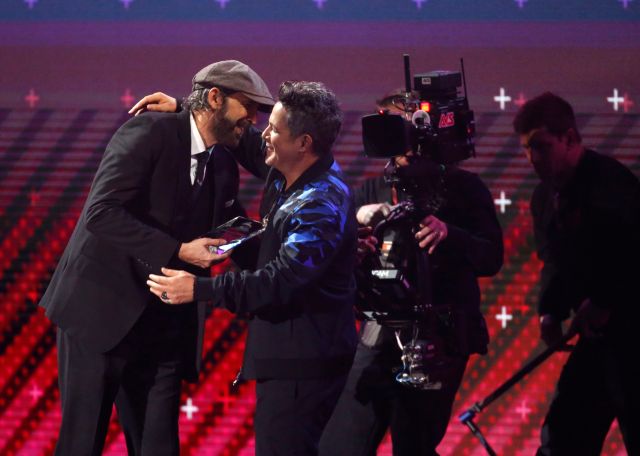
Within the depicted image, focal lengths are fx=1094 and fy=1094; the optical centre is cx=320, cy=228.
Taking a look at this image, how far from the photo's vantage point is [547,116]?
344 cm

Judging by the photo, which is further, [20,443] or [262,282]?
[20,443]

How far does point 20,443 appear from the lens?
4.96m

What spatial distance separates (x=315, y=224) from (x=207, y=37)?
2.11 m

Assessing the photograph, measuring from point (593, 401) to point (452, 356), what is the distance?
18.0 inches

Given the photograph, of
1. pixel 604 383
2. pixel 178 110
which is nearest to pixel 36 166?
pixel 178 110

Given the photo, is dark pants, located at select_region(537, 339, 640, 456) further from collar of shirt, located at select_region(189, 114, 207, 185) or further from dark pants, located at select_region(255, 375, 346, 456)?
collar of shirt, located at select_region(189, 114, 207, 185)

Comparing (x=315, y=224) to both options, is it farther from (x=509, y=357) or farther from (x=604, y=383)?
(x=509, y=357)

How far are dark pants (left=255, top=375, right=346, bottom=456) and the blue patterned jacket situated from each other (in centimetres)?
4

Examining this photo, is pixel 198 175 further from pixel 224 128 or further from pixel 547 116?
pixel 547 116

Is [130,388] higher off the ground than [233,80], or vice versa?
[233,80]

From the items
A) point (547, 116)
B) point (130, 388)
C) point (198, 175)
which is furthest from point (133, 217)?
point (547, 116)

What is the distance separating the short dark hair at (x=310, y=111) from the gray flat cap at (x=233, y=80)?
0.36 metres

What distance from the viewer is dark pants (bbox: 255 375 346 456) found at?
114 inches

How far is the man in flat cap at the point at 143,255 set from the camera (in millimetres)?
3182
